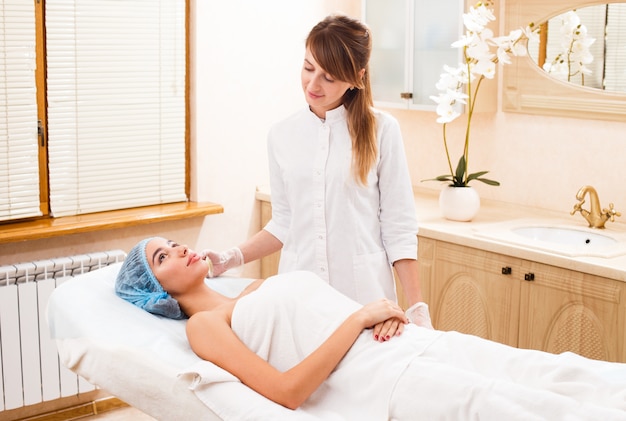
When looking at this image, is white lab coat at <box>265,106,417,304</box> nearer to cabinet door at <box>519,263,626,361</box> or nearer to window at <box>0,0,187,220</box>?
cabinet door at <box>519,263,626,361</box>

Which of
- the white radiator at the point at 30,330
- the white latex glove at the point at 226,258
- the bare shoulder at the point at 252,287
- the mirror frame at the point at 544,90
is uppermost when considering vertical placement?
the mirror frame at the point at 544,90

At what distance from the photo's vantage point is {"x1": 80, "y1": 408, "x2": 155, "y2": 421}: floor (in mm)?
3537

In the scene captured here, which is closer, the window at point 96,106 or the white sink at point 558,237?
the white sink at point 558,237

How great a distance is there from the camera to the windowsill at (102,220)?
3213 millimetres

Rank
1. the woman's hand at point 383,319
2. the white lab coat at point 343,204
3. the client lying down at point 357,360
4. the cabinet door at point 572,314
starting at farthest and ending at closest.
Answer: the cabinet door at point 572,314, the white lab coat at point 343,204, the woman's hand at point 383,319, the client lying down at point 357,360

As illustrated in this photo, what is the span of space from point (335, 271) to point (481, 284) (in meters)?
0.92

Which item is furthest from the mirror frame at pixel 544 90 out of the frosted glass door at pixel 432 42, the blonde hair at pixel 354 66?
the blonde hair at pixel 354 66

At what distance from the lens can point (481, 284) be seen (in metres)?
3.08

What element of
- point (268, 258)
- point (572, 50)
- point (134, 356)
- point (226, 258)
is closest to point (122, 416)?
point (268, 258)

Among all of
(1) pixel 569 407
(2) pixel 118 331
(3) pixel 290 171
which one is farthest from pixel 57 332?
(1) pixel 569 407

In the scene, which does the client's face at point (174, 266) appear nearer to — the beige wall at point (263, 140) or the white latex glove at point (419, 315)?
the white latex glove at point (419, 315)

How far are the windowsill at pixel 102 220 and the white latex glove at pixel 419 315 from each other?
164 centimetres

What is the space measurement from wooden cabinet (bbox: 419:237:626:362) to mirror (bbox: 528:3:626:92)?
2.75 feet

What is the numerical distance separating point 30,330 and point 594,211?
7.48ft
